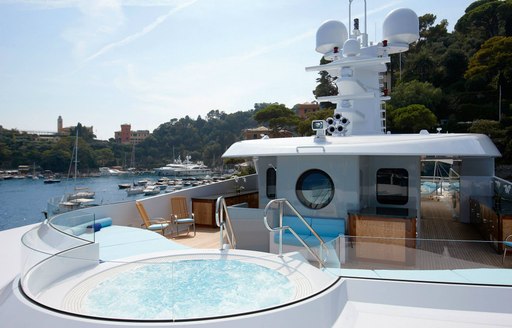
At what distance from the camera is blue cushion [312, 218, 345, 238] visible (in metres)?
6.80

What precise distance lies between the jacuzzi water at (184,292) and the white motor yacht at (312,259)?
0.02 metres

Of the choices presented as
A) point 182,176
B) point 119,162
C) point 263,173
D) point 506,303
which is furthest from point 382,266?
point 119,162

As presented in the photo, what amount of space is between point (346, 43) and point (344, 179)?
123 inches

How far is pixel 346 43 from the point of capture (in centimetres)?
822

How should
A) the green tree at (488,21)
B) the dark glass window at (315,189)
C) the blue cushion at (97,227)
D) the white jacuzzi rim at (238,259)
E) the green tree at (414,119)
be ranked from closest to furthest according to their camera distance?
1. the white jacuzzi rim at (238,259)
2. the dark glass window at (315,189)
3. the blue cushion at (97,227)
4. the green tree at (414,119)
5. the green tree at (488,21)

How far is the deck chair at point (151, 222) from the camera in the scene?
748 cm

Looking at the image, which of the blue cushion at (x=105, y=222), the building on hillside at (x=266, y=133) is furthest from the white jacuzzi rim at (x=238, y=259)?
the building on hillside at (x=266, y=133)

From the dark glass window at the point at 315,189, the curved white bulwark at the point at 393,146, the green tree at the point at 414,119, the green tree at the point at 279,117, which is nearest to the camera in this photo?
the curved white bulwark at the point at 393,146

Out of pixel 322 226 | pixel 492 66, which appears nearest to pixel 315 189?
pixel 322 226

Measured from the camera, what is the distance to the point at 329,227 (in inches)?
Result: 272

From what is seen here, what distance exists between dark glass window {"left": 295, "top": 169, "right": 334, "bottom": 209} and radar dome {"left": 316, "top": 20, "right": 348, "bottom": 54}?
3.29 metres

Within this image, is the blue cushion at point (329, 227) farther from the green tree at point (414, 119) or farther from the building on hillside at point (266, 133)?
the building on hillside at point (266, 133)

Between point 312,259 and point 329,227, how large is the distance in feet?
7.89

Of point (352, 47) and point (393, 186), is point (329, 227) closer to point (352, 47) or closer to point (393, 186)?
point (393, 186)
